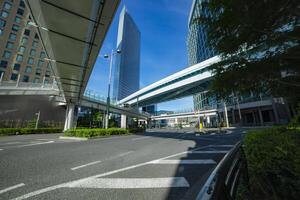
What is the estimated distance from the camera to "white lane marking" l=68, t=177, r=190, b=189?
3.50m

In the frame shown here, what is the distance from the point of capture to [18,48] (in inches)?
1559

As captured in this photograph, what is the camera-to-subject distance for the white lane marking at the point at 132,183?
350cm

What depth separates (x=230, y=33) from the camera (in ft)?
12.9

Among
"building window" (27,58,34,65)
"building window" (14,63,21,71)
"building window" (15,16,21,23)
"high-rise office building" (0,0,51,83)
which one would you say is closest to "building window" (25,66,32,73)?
"high-rise office building" (0,0,51,83)

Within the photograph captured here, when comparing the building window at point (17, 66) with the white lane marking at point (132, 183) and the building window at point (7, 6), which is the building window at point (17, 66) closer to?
the building window at point (7, 6)

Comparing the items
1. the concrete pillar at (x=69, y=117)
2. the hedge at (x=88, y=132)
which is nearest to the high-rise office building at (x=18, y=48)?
the concrete pillar at (x=69, y=117)

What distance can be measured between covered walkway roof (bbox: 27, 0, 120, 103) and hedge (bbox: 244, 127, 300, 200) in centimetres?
636

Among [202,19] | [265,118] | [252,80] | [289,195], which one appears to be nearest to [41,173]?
[289,195]

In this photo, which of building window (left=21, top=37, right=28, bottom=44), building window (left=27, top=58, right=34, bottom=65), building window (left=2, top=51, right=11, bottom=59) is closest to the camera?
building window (left=2, top=51, right=11, bottom=59)

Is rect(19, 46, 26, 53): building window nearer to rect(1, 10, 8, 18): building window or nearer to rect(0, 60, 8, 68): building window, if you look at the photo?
rect(0, 60, 8, 68): building window

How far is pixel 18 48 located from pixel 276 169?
56.3m

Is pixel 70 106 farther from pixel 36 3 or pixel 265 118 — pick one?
pixel 265 118

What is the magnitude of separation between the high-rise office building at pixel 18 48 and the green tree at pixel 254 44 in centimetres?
4504

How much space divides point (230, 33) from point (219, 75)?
1246 millimetres
